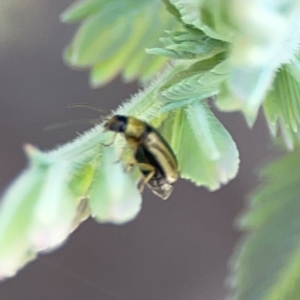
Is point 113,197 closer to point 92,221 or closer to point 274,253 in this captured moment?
point 274,253

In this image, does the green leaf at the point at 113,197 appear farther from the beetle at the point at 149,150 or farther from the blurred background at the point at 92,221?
the blurred background at the point at 92,221

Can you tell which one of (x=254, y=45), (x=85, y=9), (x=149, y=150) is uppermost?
(x=85, y=9)

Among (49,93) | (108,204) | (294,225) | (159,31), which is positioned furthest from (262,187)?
(49,93)

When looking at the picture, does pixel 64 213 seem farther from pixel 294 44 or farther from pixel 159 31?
pixel 159 31

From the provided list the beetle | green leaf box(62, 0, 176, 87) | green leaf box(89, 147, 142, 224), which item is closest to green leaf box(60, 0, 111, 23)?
green leaf box(62, 0, 176, 87)

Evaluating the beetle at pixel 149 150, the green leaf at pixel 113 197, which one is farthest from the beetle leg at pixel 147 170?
the green leaf at pixel 113 197

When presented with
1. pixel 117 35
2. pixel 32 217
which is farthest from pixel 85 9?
pixel 32 217

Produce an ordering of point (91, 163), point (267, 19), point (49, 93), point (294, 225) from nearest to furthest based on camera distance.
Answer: point (267, 19) < point (91, 163) < point (294, 225) < point (49, 93)
